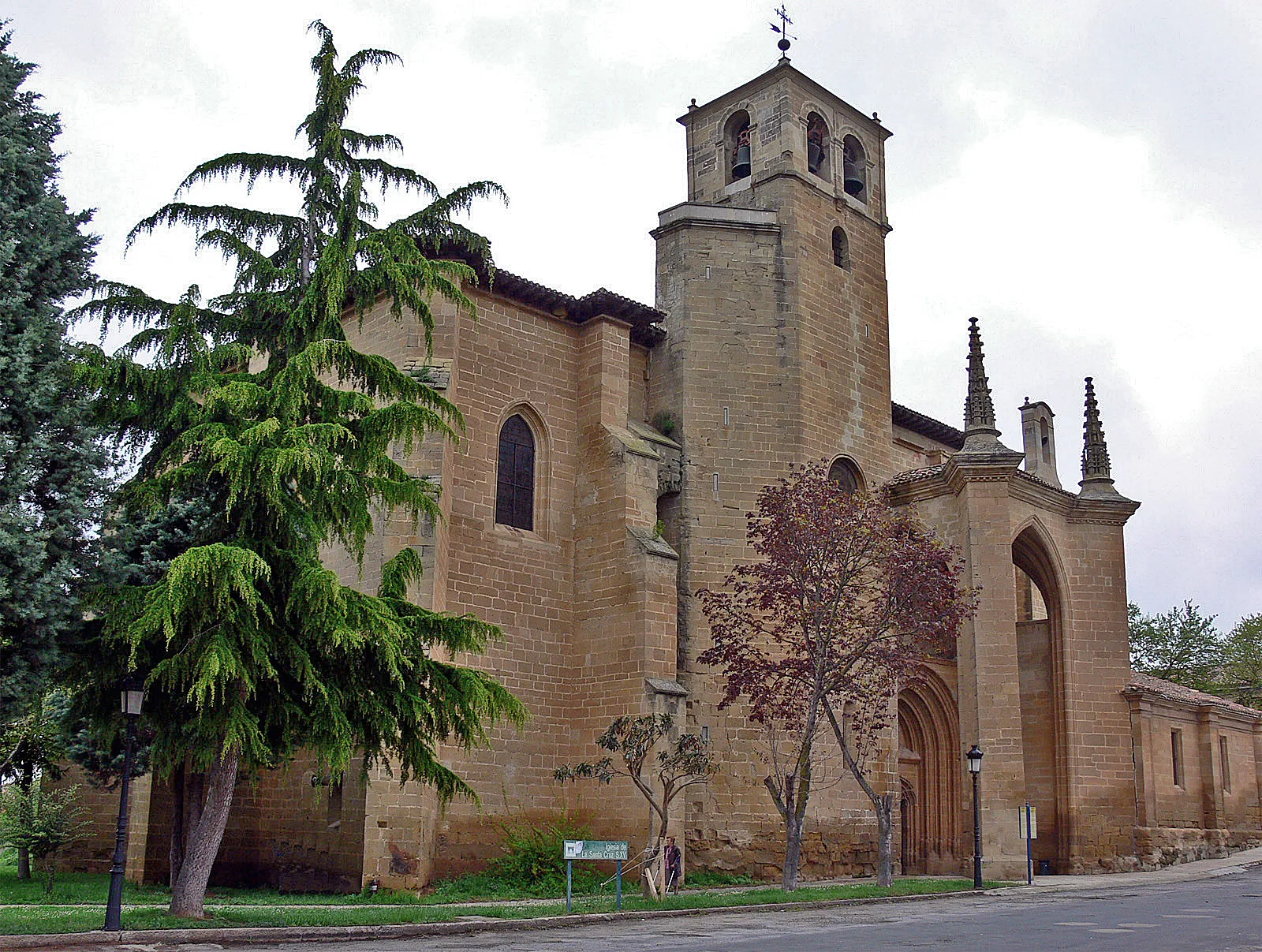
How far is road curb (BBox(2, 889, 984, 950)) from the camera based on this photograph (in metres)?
12.3

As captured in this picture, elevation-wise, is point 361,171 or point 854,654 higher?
point 361,171

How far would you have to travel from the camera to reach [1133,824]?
87.2 ft

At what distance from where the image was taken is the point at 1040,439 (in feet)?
113

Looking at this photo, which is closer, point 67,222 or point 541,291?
point 67,222

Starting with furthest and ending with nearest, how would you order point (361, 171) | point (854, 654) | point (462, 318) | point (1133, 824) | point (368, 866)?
point (1133, 824) → point (462, 318) → point (854, 654) → point (368, 866) → point (361, 171)

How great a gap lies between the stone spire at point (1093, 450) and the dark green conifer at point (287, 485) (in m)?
18.4

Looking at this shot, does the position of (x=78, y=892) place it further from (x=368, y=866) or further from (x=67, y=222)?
(x=67, y=222)

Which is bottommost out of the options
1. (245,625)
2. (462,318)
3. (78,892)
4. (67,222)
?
(78,892)

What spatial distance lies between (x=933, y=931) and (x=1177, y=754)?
64.6ft

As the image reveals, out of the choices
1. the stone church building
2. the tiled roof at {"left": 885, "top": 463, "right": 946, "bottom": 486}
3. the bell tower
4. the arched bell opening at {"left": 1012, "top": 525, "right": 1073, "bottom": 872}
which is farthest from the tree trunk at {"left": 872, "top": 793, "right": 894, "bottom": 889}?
the tiled roof at {"left": 885, "top": 463, "right": 946, "bottom": 486}

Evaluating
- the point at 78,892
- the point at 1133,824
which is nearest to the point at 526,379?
the point at 78,892

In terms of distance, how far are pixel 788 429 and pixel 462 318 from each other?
7084mm

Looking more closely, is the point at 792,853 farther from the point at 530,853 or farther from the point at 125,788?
the point at 125,788

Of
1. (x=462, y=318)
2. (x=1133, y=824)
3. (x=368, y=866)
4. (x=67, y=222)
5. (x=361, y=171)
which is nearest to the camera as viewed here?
(x=67, y=222)
